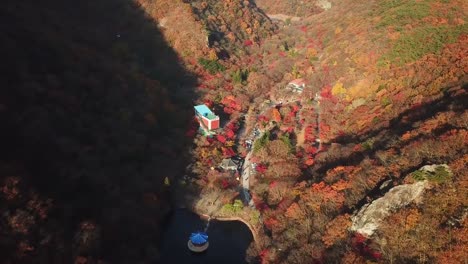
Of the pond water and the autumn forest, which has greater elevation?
the autumn forest

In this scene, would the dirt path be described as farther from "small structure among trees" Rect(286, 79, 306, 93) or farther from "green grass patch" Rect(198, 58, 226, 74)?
"green grass patch" Rect(198, 58, 226, 74)

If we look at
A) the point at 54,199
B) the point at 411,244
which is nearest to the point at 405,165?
the point at 411,244

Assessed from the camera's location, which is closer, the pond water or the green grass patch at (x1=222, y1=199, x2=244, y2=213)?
the pond water

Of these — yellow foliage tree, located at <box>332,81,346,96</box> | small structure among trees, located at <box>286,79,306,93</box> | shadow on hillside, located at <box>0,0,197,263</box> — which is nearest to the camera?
shadow on hillside, located at <box>0,0,197,263</box>

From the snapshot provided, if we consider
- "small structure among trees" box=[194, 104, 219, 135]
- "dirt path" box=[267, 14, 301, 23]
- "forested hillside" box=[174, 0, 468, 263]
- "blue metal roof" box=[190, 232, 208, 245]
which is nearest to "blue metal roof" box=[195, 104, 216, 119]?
"small structure among trees" box=[194, 104, 219, 135]

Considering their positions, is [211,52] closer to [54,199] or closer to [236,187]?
[236,187]

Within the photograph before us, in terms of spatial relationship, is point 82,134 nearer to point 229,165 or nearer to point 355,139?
point 229,165
